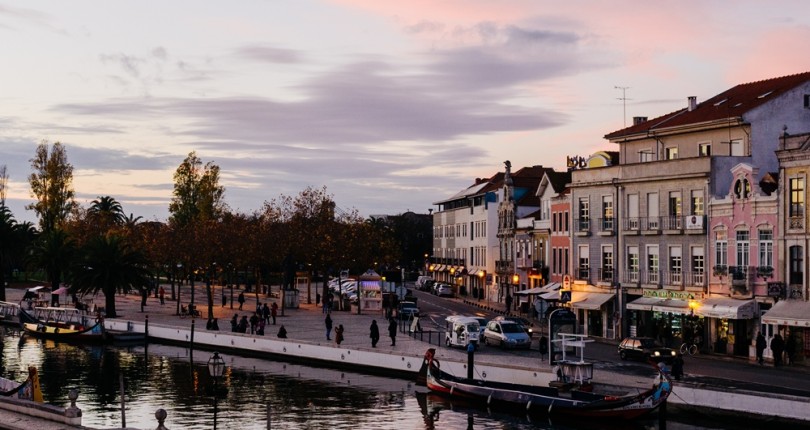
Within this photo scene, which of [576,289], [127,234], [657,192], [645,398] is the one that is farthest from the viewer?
[127,234]

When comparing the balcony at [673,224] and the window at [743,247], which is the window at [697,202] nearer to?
the balcony at [673,224]

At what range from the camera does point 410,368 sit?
59875mm

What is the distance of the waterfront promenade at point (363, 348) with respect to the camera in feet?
141

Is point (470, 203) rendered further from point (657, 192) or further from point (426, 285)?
point (657, 192)

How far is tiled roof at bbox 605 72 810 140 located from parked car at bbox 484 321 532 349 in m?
18.5

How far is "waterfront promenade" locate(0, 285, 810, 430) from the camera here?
43.0 meters

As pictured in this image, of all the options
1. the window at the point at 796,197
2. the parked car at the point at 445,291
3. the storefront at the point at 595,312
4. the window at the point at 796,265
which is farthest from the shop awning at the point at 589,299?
the parked car at the point at 445,291

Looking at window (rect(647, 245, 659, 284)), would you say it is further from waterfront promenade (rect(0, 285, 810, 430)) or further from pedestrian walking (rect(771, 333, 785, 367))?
pedestrian walking (rect(771, 333, 785, 367))

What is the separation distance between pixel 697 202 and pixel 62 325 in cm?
5106

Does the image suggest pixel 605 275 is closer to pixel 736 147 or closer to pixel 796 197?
pixel 736 147

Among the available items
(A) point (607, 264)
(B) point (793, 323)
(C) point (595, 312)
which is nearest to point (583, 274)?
(A) point (607, 264)

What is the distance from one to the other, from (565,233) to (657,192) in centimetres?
1745

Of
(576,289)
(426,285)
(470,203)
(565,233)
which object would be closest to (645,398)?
(576,289)

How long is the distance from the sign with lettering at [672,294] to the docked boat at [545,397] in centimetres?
2090
